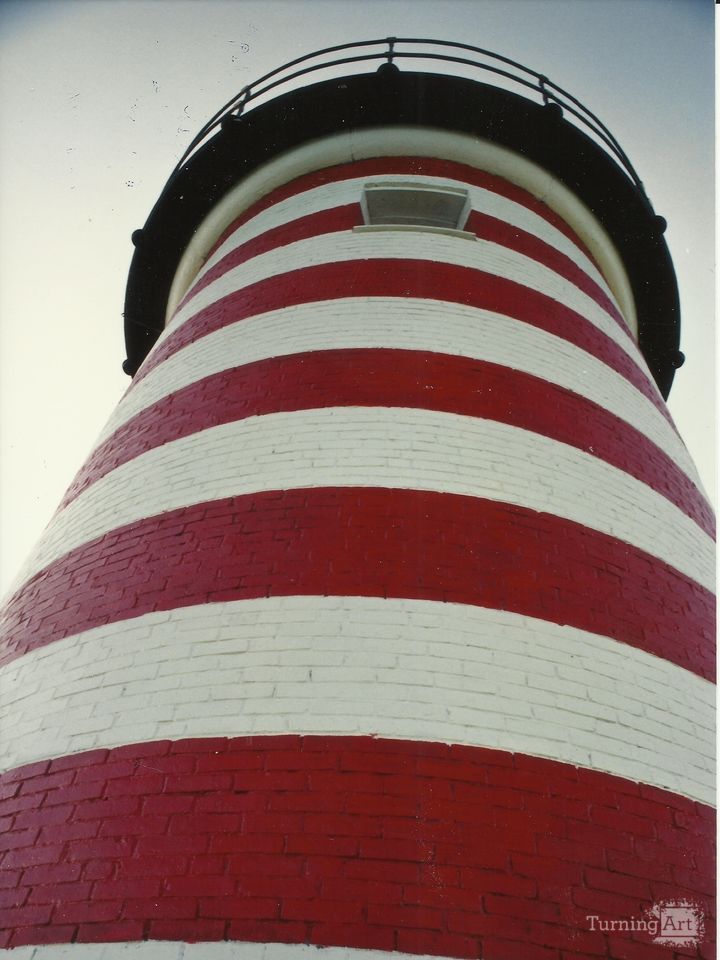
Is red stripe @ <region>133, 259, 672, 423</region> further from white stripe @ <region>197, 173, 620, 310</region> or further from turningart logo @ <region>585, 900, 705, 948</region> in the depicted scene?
turningart logo @ <region>585, 900, 705, 948</region>

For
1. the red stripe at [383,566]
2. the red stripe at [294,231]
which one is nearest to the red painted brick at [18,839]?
the red stripe at [383,566]

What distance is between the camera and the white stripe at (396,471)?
3.60m

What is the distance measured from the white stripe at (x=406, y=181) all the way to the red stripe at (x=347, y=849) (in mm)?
4865

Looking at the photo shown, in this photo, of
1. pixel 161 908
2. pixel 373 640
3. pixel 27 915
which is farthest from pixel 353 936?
pixel 27 915

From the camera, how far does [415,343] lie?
432 centimetres

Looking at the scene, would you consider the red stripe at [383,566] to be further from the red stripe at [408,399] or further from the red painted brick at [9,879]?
the red painted brick at [9,879]

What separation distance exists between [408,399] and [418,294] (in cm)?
116

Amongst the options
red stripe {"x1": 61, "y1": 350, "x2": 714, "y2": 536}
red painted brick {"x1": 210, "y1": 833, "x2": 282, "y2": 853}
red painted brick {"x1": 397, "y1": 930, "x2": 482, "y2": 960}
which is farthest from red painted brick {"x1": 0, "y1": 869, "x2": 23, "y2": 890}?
red stripe {"x1": 61, "y1": 350, "x2": 714, "y2": 536}

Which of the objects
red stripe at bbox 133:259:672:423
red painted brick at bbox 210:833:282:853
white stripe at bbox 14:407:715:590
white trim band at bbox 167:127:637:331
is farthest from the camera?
white trim band at bbox 167:127:637:331

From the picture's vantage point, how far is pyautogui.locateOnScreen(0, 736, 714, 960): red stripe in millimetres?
2227

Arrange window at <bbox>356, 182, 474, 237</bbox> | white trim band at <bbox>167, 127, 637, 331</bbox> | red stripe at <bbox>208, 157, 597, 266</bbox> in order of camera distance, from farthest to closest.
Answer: white trim band at <bbox>167, 127, 637, 331</bbox>, red stripe at <bbox>208, 157, 597, 266</bbox>, window at <bbox>356, 182, 474, 237</bbox>

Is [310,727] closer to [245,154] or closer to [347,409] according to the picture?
[347,409]

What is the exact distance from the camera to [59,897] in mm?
2412

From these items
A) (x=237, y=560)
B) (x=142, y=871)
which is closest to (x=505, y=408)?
(x=237, y=560)
